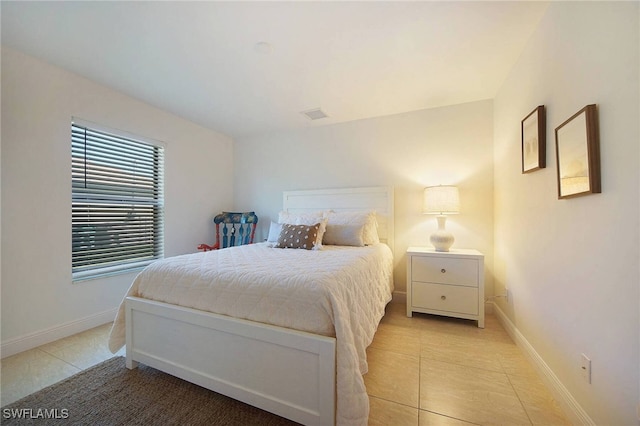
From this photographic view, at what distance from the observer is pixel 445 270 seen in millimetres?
2453

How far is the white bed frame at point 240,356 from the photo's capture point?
3.81 ft

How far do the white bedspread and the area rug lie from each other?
28cm

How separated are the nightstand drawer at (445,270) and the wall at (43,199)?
3.13m

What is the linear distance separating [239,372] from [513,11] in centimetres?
274

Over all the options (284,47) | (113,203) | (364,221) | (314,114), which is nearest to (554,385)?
(364,221)

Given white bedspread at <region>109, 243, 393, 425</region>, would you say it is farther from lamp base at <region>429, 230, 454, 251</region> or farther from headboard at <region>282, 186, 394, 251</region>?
headboard at <region>282, 186, 394, 251</region>

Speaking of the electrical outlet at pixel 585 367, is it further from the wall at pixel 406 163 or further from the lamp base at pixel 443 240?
the wall at pixel 406 163

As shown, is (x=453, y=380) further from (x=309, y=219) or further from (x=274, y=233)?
(x=274, y=233)

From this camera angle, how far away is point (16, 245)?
194 centimetres

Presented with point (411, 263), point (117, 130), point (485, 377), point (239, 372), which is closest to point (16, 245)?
point (117, 130)

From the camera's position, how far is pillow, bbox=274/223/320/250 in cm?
244

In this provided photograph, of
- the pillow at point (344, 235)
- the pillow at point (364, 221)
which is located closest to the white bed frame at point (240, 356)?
the pillow at point (344, 235)

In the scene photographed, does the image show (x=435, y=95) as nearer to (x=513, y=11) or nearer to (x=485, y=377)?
(x=513, y=11)

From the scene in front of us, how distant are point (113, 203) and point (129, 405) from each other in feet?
6.69
